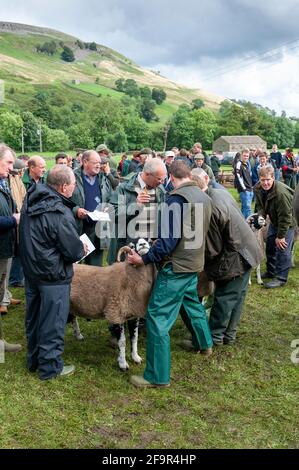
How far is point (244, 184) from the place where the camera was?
15211 millimetres

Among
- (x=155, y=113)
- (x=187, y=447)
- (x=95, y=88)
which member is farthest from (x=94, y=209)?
(x=95, y=88)

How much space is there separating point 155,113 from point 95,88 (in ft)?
129

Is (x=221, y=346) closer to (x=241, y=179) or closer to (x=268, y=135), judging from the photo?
(x=241, y=179)

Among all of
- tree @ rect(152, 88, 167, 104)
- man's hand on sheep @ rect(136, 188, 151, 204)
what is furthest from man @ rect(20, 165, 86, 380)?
tree @ rect(152, 88, 167, 104)

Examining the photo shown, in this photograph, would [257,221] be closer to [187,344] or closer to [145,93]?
[187,344]

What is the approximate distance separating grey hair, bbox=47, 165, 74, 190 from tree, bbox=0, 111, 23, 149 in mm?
100392

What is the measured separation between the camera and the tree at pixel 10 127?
328 ft

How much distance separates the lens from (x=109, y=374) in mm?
5660

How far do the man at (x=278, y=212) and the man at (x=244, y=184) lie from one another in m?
5.62

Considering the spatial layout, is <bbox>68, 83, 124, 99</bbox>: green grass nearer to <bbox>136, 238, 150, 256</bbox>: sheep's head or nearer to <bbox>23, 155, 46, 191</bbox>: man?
<bbox>23, 155, 46, 191</bbox>: man

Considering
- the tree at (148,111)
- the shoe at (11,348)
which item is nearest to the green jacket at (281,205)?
the shoe at (11,348)

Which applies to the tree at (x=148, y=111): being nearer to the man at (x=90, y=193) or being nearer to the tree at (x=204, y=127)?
the tree at (x=204, y=127)

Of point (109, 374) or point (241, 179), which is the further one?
point (241, 179)

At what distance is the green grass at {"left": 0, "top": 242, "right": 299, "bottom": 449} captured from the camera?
14.3 feet
